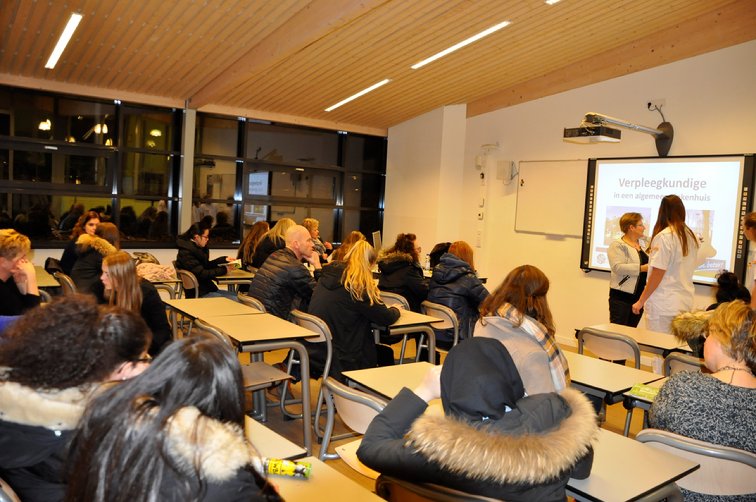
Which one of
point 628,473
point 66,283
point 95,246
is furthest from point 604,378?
point 66,283

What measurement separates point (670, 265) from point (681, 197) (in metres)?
2.36

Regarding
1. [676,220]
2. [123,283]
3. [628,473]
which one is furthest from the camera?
[676,220]

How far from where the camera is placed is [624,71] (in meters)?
7.01

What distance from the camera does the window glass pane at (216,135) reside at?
8.75m

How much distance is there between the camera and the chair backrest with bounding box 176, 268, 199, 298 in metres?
6.07

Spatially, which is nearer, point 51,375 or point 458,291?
point 51,375

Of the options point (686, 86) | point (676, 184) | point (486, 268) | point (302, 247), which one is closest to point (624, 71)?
point (686, 86)

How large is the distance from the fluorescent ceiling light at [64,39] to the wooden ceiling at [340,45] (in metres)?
0.06

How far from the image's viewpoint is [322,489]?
1722 millimetres

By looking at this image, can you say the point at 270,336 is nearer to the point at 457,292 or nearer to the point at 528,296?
the point at 528,296

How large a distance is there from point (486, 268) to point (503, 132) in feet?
6.50

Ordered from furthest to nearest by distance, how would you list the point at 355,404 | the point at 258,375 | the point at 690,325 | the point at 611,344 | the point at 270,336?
1. the point at 611,344
2. the point at 258,375
3. the point at 270,336
4. the point at 690,325
5. the point at 355,404

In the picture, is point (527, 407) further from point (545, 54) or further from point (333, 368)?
point (545, 54)

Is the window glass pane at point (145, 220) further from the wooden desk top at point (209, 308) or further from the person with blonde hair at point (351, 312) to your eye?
the person with blonde hair at point (351, 312)
